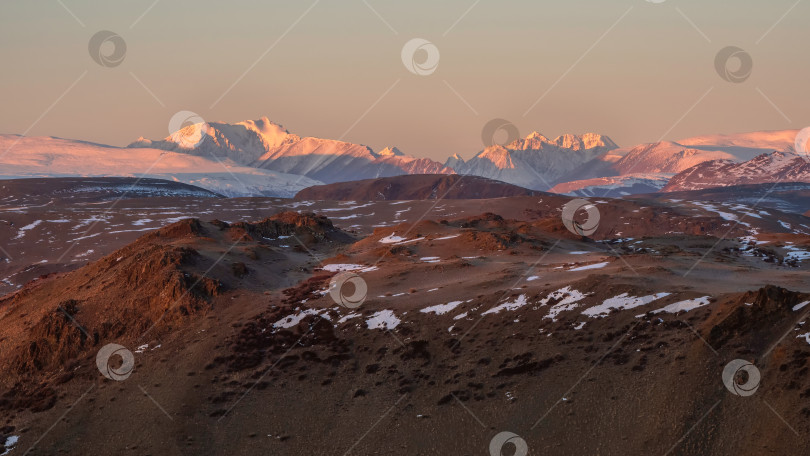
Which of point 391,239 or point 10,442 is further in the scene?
point 391,239

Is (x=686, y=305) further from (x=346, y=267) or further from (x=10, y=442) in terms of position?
(x=10, y=442)

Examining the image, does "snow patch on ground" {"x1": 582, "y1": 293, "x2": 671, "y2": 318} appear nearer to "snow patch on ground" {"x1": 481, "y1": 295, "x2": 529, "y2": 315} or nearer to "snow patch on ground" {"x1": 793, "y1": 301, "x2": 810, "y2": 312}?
"snow patch on ground" {"x1": 481, "y1": 295, "x2": 529, "y2": 315}

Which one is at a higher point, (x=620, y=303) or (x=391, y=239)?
(x=391, y=239)

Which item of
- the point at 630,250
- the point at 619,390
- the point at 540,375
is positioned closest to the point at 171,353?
the point at 540,375

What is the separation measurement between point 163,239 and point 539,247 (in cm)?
6219

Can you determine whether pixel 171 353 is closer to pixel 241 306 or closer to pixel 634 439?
pixel 241 306

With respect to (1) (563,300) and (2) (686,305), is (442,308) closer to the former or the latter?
(1) (563,300)

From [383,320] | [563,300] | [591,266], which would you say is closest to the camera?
[563,300]

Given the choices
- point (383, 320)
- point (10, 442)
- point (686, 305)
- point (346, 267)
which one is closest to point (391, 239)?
point (346, 267)

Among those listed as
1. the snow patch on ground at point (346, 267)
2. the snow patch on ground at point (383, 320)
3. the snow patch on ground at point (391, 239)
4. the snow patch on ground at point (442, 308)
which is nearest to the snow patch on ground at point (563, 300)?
the snow patch on ground at point (442, 308)

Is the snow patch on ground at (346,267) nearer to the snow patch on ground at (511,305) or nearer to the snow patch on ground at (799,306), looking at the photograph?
the snow patch on ground at (511,305)

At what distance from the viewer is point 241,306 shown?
8288cm

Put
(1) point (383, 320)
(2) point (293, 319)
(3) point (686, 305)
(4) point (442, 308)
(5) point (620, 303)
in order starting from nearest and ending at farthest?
(3) point (686, 305) → (5) point (620, 303) → (1) point (383, 320) → (4) point (442, 308) → (2) point (293, 319)

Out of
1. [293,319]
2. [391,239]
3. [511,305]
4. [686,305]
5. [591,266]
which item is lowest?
[293,319]
